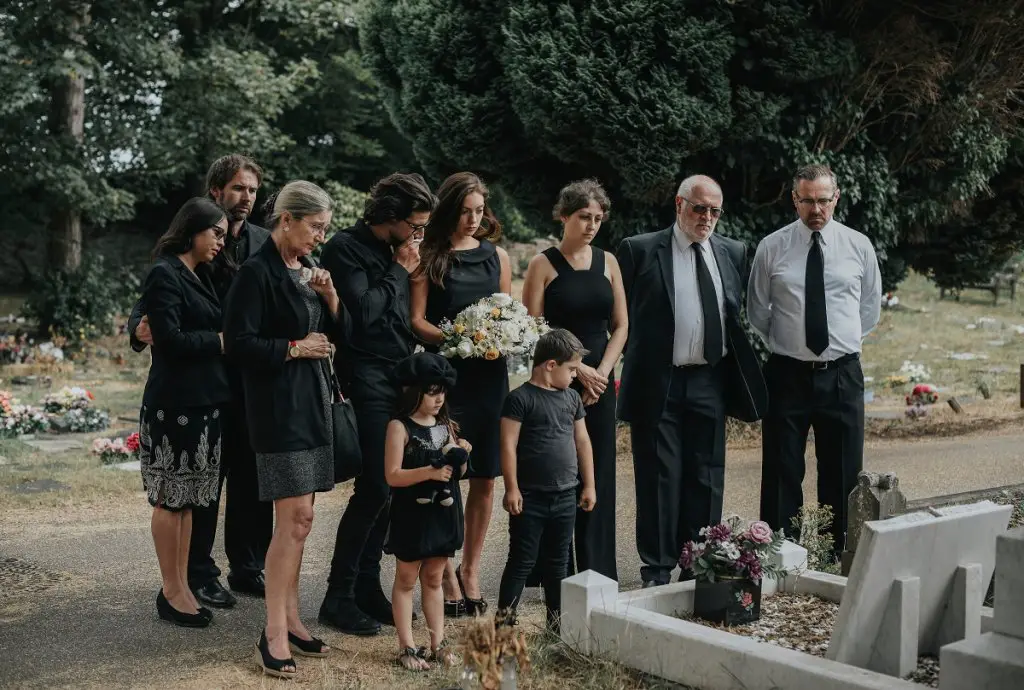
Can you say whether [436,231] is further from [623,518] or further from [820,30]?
[820,30]

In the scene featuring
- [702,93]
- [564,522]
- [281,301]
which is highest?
[702,93]

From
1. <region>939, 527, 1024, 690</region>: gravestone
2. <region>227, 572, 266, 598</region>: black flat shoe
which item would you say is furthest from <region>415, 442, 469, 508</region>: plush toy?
<region>939, 527, 1024, 690</region>: gravestone

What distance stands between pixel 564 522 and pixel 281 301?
5.45 feet

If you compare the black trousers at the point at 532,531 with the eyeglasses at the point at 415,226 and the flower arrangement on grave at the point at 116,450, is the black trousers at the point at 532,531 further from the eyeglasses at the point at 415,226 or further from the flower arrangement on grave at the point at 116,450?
the flower arrangement on grave at the point at 116,450

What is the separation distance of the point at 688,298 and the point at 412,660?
2.44 m

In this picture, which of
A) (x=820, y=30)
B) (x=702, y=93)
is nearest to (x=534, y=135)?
(x=702, y=93)

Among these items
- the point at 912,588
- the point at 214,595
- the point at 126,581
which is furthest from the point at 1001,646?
the point at 126,581

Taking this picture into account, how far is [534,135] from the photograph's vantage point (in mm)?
10398

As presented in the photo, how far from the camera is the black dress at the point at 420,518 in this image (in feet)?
16.4

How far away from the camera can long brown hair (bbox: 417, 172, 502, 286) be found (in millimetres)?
5598

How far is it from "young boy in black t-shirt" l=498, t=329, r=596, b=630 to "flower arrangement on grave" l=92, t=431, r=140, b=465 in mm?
6451

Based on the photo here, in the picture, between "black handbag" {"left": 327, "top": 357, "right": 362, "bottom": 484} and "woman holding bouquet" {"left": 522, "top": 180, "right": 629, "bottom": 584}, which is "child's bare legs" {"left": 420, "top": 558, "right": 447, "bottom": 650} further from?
"woman holding bouquet" {"left": 522, "top": 180, "right": 629, "bottom": 584}

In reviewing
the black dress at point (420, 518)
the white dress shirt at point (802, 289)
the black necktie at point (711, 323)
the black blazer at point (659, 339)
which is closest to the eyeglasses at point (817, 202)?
the white dress shirt at point (802, 289)

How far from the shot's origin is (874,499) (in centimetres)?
604
